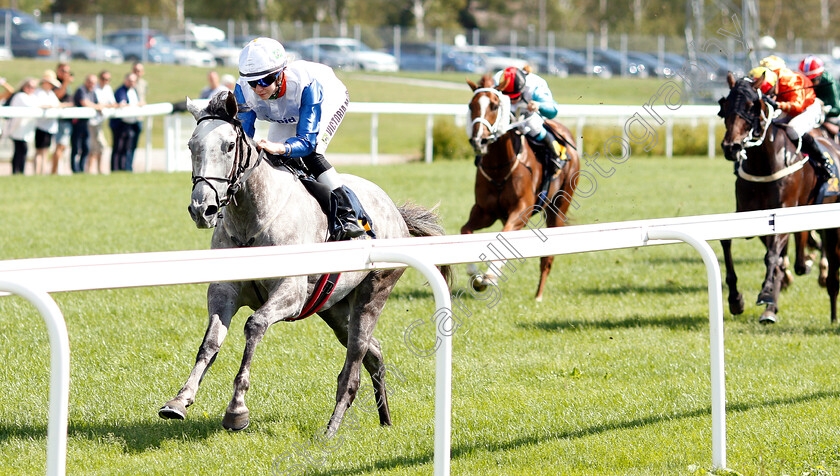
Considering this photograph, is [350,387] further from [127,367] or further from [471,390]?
[127,367]

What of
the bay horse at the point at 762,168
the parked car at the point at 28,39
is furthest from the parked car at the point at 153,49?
the bay horse at the point at 762,168

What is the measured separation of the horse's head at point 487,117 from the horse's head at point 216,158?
3.94 metres

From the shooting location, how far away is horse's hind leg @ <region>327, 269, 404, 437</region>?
4.31m

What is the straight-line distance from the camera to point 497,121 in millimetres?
7707

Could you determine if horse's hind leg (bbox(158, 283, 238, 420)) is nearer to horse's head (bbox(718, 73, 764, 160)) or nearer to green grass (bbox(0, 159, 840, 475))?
green grass (bbox(0, 159, 840, 475))

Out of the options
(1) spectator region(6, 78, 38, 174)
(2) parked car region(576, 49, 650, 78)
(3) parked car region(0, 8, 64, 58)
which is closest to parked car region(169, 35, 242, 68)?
(3) parked car region(0, 8, 64, 58)

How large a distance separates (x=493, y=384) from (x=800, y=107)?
377 cm

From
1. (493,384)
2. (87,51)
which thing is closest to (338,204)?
(493,384)

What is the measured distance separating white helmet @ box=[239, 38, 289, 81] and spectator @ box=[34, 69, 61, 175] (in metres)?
11.0

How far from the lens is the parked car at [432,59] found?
38.1m

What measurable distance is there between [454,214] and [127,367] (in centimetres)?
702

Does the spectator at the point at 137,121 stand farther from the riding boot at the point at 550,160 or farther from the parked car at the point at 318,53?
the parked car at the point at 318,53

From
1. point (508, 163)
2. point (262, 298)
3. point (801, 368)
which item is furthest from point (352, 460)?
point (508, 163)

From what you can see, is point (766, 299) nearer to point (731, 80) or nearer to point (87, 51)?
point (731, 80)
